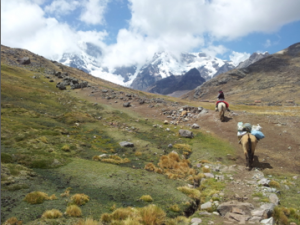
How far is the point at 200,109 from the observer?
31312 millimetres

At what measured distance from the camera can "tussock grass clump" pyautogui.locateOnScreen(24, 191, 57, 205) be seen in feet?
26.9

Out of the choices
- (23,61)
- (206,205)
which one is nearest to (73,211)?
(206,205)

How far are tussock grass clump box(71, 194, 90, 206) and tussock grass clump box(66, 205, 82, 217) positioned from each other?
69 cm

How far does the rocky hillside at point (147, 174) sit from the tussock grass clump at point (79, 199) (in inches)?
2.2

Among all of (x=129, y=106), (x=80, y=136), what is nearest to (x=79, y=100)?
(x=129, y=106)

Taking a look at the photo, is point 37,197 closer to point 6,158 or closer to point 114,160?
point 6,158

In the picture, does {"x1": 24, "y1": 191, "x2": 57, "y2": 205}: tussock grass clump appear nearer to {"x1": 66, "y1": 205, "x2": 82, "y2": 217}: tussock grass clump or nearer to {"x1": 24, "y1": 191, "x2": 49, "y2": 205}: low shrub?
{"x1": 24, "y1": 191, "x2": 49, "y2": 205}: low shrub

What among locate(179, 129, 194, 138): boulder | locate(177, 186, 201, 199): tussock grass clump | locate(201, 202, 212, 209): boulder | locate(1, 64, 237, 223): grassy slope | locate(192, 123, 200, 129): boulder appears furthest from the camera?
locate(192, 123, 200, 129): boulder

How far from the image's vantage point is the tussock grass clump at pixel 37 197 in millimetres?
8203

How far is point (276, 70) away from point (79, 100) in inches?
7683

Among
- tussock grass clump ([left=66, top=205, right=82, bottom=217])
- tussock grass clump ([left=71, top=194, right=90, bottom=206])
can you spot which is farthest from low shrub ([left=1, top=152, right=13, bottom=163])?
tussock grass clump ([left=66, top=205, right=82, bottom=217])

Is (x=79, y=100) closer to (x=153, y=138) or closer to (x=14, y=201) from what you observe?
(x=153, y=138)

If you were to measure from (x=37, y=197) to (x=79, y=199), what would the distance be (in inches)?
72.1

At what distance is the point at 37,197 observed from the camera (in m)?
8.39
